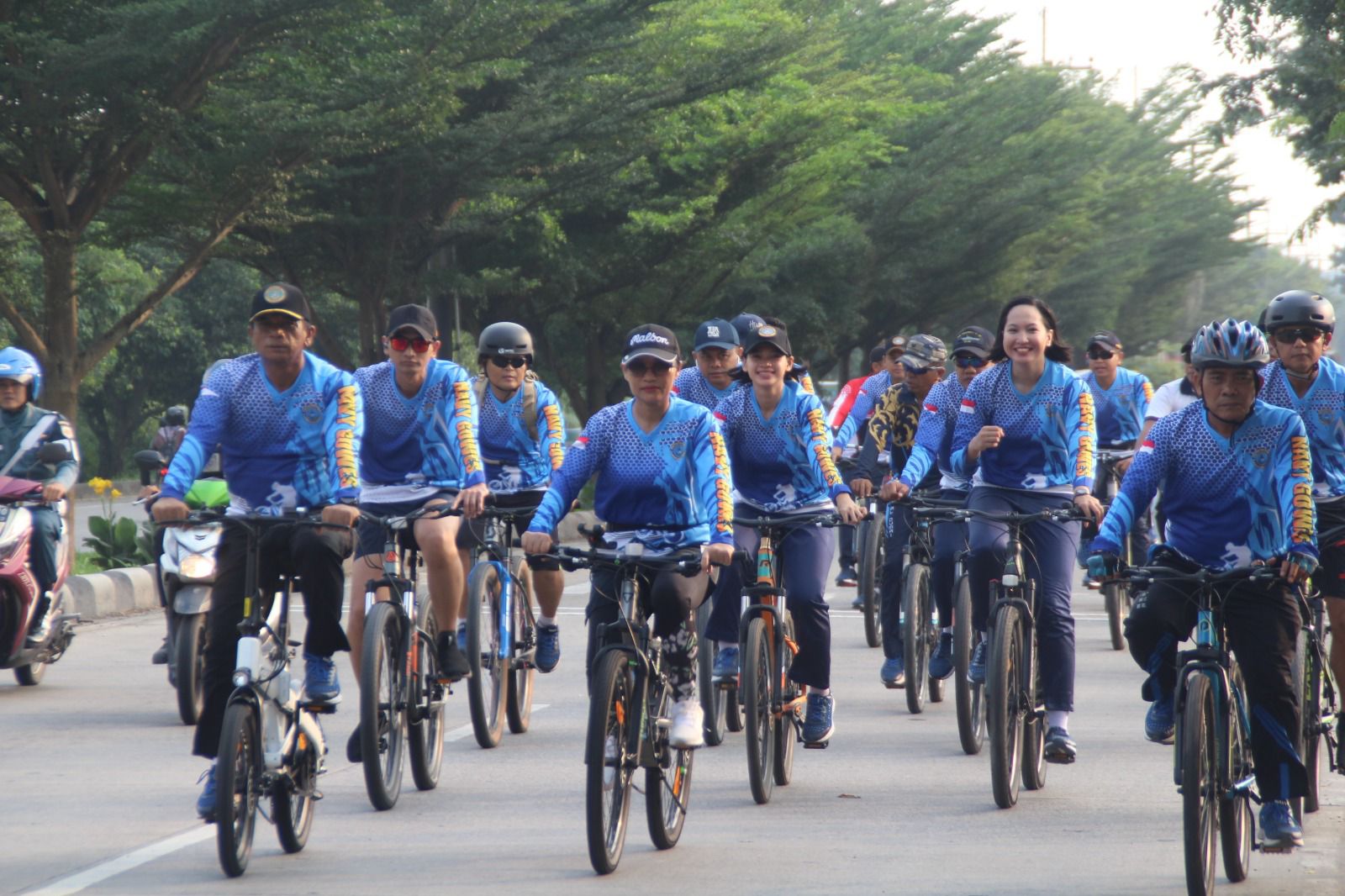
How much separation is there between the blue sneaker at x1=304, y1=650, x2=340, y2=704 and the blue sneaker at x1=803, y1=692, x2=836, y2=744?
2239 millimetres

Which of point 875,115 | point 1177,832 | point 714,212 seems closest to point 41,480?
point 1177,832

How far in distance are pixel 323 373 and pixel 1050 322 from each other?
10.6 feet

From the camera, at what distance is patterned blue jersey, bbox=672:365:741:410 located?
10211 mm

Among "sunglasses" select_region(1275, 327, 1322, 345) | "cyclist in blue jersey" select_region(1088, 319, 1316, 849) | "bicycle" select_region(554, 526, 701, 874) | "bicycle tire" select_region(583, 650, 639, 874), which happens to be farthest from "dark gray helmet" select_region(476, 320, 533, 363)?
"cyclist in blue jersey" select_region(1088, 319, 1316, 849)

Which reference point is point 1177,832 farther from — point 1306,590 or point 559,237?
point 559,237

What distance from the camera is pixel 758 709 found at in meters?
7.79

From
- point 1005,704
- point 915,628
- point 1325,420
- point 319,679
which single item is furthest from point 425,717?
point 1325,420

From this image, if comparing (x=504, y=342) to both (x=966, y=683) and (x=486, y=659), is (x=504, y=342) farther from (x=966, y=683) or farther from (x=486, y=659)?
(x=966, y=683)

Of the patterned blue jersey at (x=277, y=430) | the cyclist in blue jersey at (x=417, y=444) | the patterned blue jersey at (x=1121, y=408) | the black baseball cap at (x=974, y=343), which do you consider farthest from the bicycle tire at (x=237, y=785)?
the patterned blue jersey at (x=1121, y=408)

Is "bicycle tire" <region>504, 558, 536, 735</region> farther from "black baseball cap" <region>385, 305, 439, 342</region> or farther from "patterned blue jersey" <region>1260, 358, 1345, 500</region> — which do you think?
"patterned blue jersey" <region>1260, 358, 1345, 500</region>

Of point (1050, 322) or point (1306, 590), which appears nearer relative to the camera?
point (1306, 590)

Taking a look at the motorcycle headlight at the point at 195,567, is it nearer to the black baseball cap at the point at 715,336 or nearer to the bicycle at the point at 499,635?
the bicycle at the point at 499,635

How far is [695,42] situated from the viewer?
24.4 meters

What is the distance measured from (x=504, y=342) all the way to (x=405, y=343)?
1422mm
